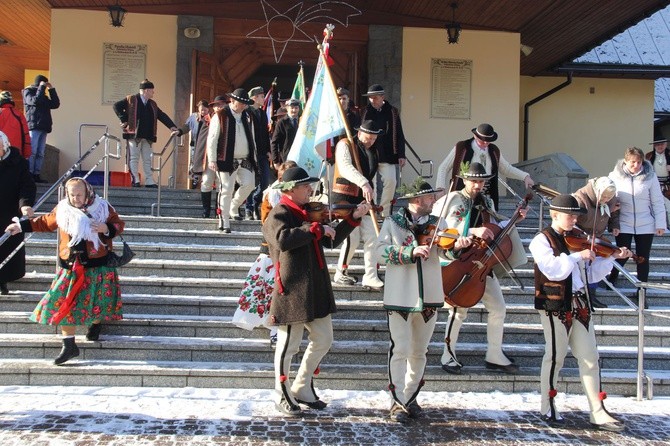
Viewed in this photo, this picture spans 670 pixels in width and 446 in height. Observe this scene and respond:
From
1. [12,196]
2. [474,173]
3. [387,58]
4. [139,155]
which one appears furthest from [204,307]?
[387,58]

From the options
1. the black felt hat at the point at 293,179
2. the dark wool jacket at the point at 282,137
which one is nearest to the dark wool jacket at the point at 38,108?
the dark wool jacket at the point at 282,137

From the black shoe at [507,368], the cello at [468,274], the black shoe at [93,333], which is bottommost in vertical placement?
the black shoe at [507,368]

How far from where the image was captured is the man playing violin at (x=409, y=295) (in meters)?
5.12

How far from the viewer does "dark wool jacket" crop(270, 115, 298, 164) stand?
28.5 feet

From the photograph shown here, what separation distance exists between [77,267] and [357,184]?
2.64 m

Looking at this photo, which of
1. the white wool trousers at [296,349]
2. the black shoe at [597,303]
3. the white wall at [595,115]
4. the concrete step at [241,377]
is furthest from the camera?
the white wall at [595,115]

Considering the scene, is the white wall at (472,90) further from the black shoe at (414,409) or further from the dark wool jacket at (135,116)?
the black shoe at (414,409)

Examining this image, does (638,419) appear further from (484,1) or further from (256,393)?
(484,1)

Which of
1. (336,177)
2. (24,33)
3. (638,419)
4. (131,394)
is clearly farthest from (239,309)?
(24,33)

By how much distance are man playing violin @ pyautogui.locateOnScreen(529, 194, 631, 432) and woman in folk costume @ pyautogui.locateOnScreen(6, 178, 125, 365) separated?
371 cm

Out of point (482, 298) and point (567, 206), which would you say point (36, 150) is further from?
point (567, 206)

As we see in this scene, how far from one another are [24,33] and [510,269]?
41.7 feet

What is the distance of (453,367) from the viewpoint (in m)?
5.97

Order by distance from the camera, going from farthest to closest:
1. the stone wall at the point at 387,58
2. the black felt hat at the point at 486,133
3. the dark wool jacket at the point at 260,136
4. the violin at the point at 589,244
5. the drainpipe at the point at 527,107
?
the drainpipe at the point at 527,107 < the stone wall at the point at 387,58 < the dark wool jacket at the point at 260,136 < the black felt hat at the point at 486,133 < the violin at the point at 589,244
